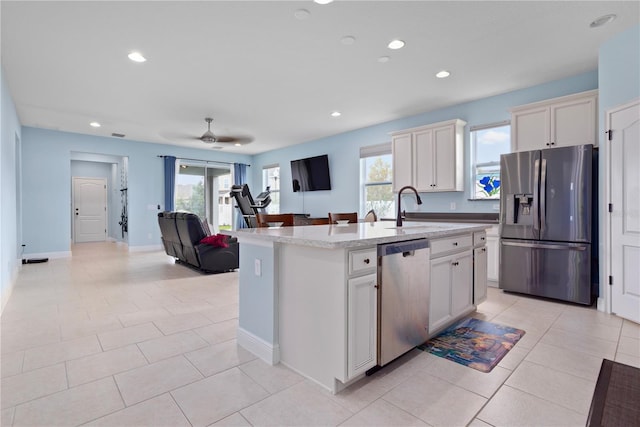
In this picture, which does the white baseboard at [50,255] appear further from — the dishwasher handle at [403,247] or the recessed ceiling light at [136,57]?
the dishwasher handle at [403,247]

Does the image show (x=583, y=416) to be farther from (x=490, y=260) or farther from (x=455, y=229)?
(x=490, y=260)

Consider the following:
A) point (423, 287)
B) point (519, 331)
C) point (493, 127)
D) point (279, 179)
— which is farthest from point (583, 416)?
point (279, 179)

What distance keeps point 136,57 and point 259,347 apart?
324 centimetres

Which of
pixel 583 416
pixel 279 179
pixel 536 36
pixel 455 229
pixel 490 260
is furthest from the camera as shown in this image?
pixel 279 179

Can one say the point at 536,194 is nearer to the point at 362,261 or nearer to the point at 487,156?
the point at 487,156

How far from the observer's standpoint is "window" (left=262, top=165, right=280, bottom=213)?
353 inches

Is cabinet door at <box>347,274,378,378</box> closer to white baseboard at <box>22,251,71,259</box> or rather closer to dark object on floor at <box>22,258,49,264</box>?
dark object on floor at <box>22,258,49,264</box>

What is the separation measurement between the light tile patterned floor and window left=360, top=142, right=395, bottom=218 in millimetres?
3123

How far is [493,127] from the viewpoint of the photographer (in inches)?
187

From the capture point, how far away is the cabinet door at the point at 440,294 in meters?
2.45

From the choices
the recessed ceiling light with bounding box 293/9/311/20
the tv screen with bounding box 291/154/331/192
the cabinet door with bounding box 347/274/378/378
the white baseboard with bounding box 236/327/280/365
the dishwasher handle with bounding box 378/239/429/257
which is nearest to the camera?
the cabinet door with bounding box 347/274/378/378

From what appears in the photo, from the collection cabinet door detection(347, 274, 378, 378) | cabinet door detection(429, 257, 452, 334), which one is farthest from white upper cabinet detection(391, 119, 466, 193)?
cabinet door detection(347, 274, 378, 378)

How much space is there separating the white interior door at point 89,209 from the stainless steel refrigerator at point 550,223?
36.3 feet

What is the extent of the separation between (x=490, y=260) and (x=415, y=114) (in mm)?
2762
